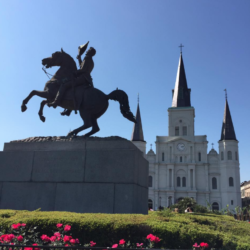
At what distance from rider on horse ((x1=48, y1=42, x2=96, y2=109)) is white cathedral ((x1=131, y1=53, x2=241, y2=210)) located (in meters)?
51.4

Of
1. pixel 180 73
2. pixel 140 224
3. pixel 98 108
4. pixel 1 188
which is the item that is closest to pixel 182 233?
pixel 140 224

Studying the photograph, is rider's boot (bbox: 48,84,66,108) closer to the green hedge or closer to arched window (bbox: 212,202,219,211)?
the green hedge

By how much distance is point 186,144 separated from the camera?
2427 inches

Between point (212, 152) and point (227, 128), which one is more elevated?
point (227, 128)

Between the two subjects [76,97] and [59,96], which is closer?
[59,96]

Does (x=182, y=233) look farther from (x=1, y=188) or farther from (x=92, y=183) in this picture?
(x=1, y=188)

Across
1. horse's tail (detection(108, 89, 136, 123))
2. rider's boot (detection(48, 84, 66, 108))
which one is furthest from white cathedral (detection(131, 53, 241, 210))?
rider's boot (detection(48, 84, 66, 108))

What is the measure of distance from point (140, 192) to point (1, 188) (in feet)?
12.2

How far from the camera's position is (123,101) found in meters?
8.62

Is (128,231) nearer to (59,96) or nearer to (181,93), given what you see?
(59,96)

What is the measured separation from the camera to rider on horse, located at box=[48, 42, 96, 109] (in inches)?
328

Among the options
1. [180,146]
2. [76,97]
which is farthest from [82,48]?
[180,146]

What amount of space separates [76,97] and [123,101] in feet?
4.58

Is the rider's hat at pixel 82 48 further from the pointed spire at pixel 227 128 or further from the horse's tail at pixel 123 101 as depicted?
the pointed spire at pixel 227 128
